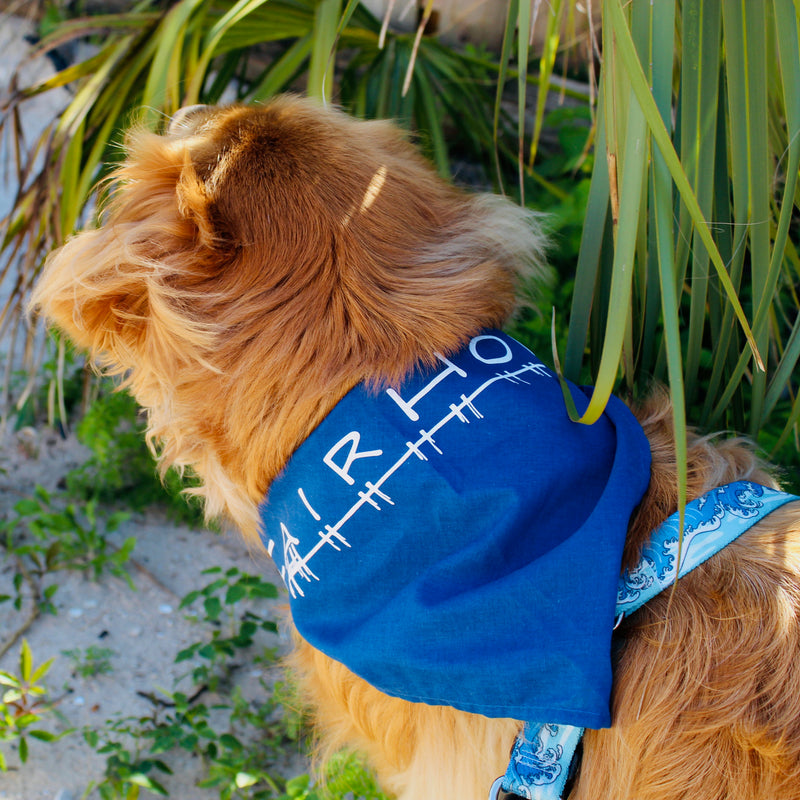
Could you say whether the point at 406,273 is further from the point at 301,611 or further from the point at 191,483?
the point at 191,483

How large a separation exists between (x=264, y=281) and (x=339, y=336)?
0.53ft

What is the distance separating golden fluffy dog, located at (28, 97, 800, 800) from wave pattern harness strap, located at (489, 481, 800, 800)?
0.02 m

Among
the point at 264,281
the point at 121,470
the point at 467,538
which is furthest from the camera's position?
the point at 121,470

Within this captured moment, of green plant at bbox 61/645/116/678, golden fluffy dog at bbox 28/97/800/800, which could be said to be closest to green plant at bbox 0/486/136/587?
green plant at bbox 61/645/116/678

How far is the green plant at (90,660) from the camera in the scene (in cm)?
199

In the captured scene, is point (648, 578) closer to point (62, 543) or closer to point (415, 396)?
point (415, 396)

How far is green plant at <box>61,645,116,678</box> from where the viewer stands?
78.5 inches

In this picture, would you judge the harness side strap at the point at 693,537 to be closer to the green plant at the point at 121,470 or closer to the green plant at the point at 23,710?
the green plant at the point at 23,710

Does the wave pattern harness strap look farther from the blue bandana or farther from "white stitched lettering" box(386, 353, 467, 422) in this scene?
"white stitched lettering" box(386, 353, 467, 422)

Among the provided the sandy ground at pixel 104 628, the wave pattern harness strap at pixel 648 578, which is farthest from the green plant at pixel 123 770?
the wave pattern harness strap at pixel 648 578

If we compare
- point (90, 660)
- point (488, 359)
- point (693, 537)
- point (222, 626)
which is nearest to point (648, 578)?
point (693, 537)

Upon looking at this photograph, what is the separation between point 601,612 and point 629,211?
0.57 metres

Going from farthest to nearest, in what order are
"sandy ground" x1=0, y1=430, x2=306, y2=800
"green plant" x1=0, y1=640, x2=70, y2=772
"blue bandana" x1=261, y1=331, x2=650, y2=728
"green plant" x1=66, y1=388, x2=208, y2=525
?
1. "green plant" x1=66, y1=388, x2=208, y2=525
2. "sandy ground" x1=0, y1=430, x2=306, y2=800
3. "green plant" x1=0, y1=640, x2=70, y2=772
4. "blue bandana" x1=261, y1=331, x2=650, y2=728

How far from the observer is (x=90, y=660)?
2043 millimetres
